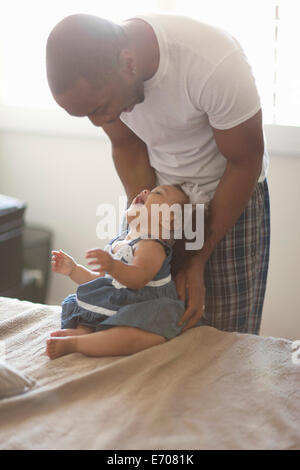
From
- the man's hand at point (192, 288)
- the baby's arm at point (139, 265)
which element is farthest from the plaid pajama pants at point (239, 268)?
the baby's arm at point (139, 265)

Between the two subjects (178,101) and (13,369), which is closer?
(13,369)

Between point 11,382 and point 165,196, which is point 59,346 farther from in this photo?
point 165,196

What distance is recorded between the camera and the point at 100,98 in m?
1.17

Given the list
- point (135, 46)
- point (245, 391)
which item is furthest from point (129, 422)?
point (135, 46)

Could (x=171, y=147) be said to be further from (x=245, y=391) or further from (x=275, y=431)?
(x=275, y=431)

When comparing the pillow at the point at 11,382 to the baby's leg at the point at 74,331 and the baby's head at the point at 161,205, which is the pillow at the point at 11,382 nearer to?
the baby's leg at the point at 74,331

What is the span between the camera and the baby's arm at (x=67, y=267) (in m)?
1.39

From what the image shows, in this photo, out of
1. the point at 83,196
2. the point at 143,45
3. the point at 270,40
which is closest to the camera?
the point at 143,45

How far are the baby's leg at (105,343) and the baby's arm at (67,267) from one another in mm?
181

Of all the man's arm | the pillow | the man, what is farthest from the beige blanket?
the man's arm

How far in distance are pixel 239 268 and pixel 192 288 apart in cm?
22

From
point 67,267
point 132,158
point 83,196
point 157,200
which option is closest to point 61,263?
point 67,267
